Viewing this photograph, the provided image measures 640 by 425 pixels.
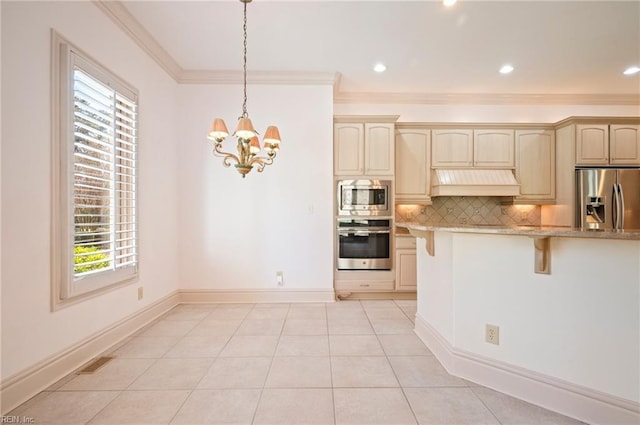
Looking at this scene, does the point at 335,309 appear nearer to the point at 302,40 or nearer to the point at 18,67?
the point at 302,40

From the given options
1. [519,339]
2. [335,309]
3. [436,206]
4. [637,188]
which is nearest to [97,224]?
[335,309]

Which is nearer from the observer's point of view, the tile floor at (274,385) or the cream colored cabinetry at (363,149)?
the tile floor at (274,385)

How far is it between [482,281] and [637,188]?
3.52 meters

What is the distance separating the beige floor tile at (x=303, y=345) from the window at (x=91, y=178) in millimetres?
1558

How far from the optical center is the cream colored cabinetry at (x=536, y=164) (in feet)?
13.2

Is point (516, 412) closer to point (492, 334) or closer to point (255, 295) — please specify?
point (492, 334)

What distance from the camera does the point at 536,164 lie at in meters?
4.02

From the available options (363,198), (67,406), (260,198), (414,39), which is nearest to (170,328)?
(67,406)

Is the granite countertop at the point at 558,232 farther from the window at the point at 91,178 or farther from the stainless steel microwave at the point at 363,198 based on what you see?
the window at the point at 91,178

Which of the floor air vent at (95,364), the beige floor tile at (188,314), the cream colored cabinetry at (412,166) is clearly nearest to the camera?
the floor air vent at (95,364)

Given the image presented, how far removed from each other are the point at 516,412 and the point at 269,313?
234cm

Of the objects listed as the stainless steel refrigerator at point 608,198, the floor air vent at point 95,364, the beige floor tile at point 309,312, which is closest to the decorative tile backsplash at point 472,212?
the stainless steel refrigerator at point 608,198

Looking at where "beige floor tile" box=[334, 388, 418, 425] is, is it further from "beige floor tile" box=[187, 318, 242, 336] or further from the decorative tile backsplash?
the decorative tile backsplash

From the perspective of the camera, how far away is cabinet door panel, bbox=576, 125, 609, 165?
3770 mm
